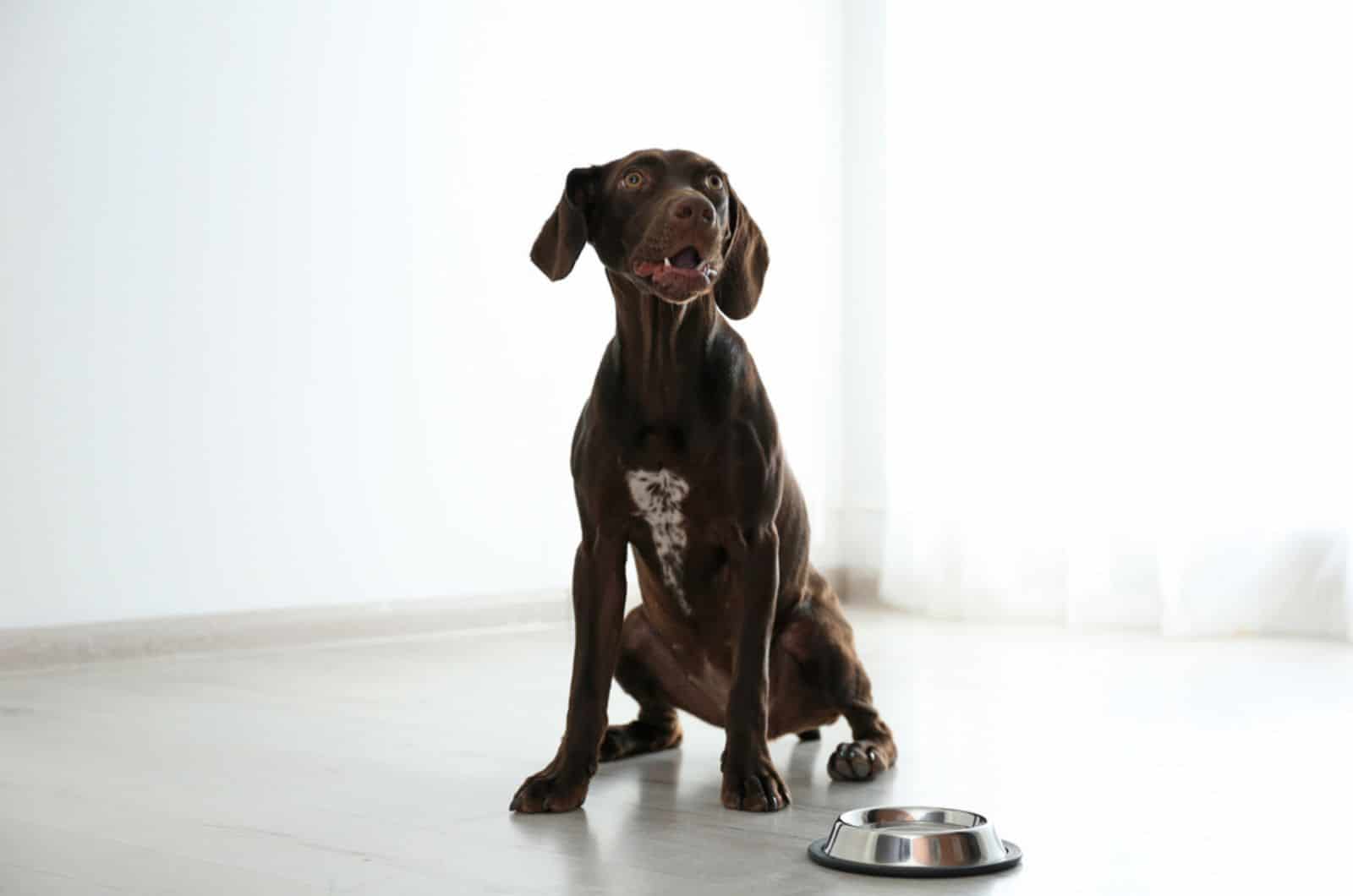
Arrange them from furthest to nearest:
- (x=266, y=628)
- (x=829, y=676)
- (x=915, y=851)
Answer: (x=266, y=628) < (x=829, y=676) < (x=915, y=851)

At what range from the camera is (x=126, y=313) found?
4.09m

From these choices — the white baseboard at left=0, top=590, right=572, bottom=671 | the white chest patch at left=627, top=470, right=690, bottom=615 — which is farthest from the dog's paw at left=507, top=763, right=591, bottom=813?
the white baseboard at left=0, top=590, right=572, bottom=671

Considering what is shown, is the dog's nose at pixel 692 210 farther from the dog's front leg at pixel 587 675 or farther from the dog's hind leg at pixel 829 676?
the dog's hind leg at pixel 829 676

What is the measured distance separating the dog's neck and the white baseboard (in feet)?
7.20

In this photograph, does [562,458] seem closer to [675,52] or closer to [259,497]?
[259,497]

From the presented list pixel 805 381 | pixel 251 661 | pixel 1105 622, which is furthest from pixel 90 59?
pixel 1105 622

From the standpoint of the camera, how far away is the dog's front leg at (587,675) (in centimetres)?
233

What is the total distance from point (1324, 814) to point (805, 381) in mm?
3759

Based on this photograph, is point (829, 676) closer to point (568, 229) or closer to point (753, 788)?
point (753, 788)

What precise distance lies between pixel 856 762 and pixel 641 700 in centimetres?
43

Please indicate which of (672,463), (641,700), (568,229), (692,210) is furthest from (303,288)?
(692,210)

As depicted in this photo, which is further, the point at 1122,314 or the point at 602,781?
the point at 1122,314

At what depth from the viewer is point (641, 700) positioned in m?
2.80

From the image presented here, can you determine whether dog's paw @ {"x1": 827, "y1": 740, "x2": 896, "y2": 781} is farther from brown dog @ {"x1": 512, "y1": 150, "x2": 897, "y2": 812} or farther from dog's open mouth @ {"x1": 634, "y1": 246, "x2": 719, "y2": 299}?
dog's open mouth @ {"x1": 634, "y1": 246, "x2": 719, "y2": 299}
